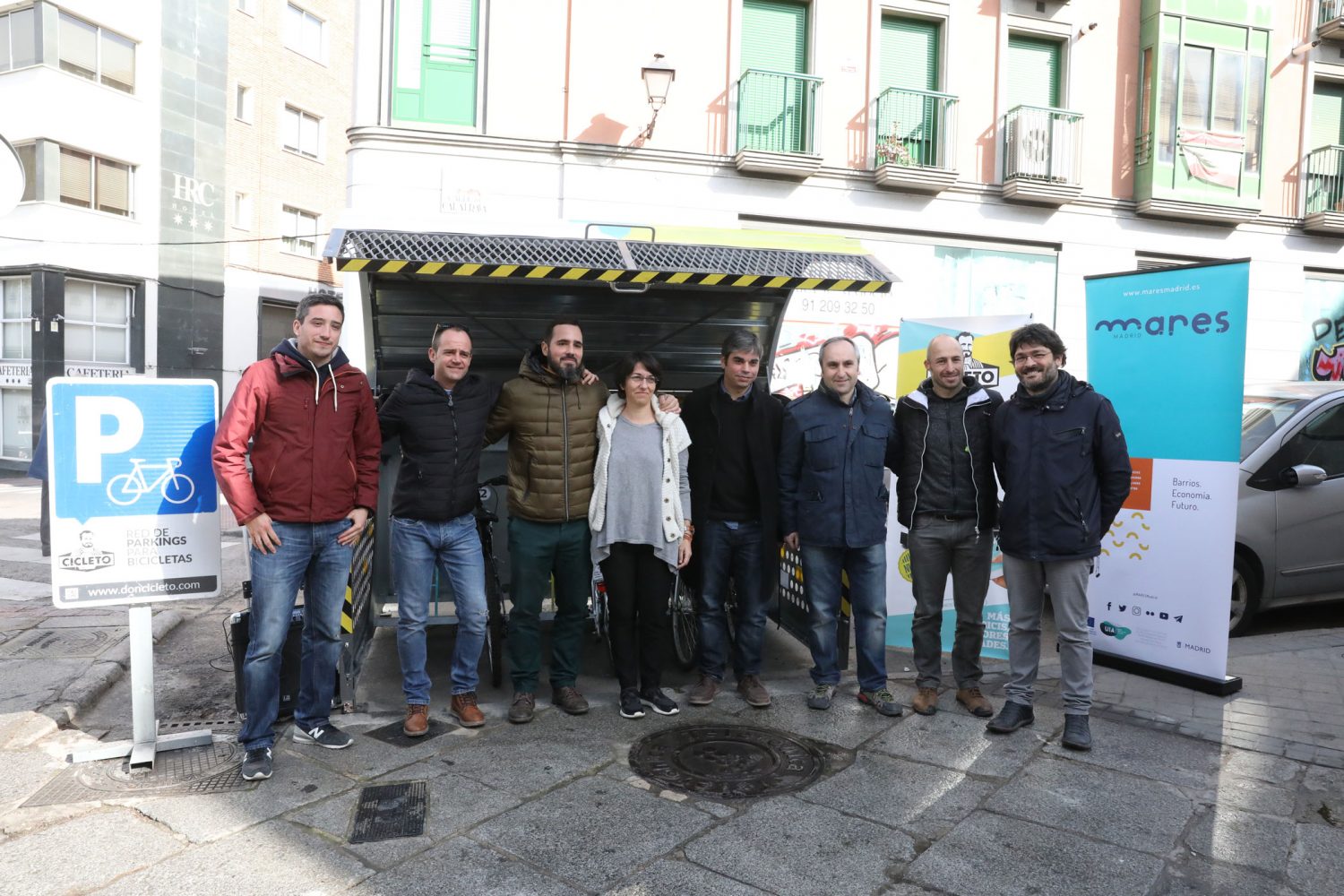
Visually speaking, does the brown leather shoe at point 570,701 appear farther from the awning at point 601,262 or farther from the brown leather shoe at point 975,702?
the awning at point 601,262

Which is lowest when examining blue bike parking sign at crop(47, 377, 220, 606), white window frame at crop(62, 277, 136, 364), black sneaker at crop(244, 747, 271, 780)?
black sneaker at crop(244, 747, 271, 780)

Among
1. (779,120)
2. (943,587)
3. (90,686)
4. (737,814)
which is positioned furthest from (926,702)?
(779,120)

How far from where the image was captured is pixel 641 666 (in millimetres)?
4898

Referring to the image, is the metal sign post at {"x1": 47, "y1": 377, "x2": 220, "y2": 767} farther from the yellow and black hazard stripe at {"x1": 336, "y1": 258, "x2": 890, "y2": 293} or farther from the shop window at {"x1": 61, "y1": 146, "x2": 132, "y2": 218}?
the shop window at {"x1": 61, "y1": 146, "x2": 132, "y2": 218}

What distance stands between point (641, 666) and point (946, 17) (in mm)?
12086

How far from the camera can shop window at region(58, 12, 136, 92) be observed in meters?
20.3

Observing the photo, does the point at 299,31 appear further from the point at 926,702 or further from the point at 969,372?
the point at 926,702

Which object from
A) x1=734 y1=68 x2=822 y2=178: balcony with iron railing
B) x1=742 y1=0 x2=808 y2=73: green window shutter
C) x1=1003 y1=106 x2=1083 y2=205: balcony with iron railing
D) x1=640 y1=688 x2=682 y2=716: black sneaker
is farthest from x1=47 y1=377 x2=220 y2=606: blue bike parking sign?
x1=1003 y1=106 x2=1083 y2=205: balcony with iron railing

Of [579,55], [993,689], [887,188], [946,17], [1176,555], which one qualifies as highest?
[946,17]

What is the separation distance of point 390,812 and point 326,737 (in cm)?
85

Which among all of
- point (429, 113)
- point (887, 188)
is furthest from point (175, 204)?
point (887, 188)

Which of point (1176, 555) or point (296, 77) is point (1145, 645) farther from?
point (296, 77)

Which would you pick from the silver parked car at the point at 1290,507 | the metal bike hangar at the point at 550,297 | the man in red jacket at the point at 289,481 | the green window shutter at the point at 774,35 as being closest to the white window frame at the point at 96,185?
the green window shutter at the point at 774,35

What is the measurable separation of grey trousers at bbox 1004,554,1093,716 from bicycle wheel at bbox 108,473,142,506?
13.5 ft
